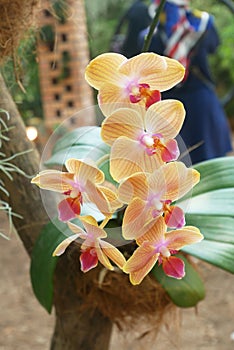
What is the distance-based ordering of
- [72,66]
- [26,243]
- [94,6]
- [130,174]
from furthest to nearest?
[94,6], [72,66], [26,243], [130,174]

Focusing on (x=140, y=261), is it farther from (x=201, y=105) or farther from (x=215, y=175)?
(x=201, y=105)

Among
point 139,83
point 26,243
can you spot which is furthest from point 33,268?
point 139,83

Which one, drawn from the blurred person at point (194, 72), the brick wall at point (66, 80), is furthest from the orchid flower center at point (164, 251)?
the brick wall at point (66, 80)

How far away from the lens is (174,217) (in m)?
0.45

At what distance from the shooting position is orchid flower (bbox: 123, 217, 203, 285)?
17.7 inches

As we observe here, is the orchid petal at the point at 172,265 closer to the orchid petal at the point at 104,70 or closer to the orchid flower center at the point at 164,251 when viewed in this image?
the orchid flower center at the point at 164,251

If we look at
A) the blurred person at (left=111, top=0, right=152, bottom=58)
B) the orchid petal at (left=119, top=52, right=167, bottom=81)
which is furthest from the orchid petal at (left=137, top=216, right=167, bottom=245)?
the blurred person at (left=111, top=0, right=152, bottom=58)

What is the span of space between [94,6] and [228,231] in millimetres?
3481

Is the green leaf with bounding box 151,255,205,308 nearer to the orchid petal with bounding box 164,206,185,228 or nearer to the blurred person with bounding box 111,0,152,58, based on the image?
the orchid petal with bounding box 164,206,185,228

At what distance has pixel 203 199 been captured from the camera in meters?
0.68

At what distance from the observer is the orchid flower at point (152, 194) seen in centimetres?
43

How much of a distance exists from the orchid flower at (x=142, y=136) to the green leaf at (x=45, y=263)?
0.25 metres

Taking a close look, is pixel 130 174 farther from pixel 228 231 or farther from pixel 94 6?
pixel 94 6

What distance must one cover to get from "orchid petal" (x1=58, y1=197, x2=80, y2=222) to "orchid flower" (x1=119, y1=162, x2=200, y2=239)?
37 mm
